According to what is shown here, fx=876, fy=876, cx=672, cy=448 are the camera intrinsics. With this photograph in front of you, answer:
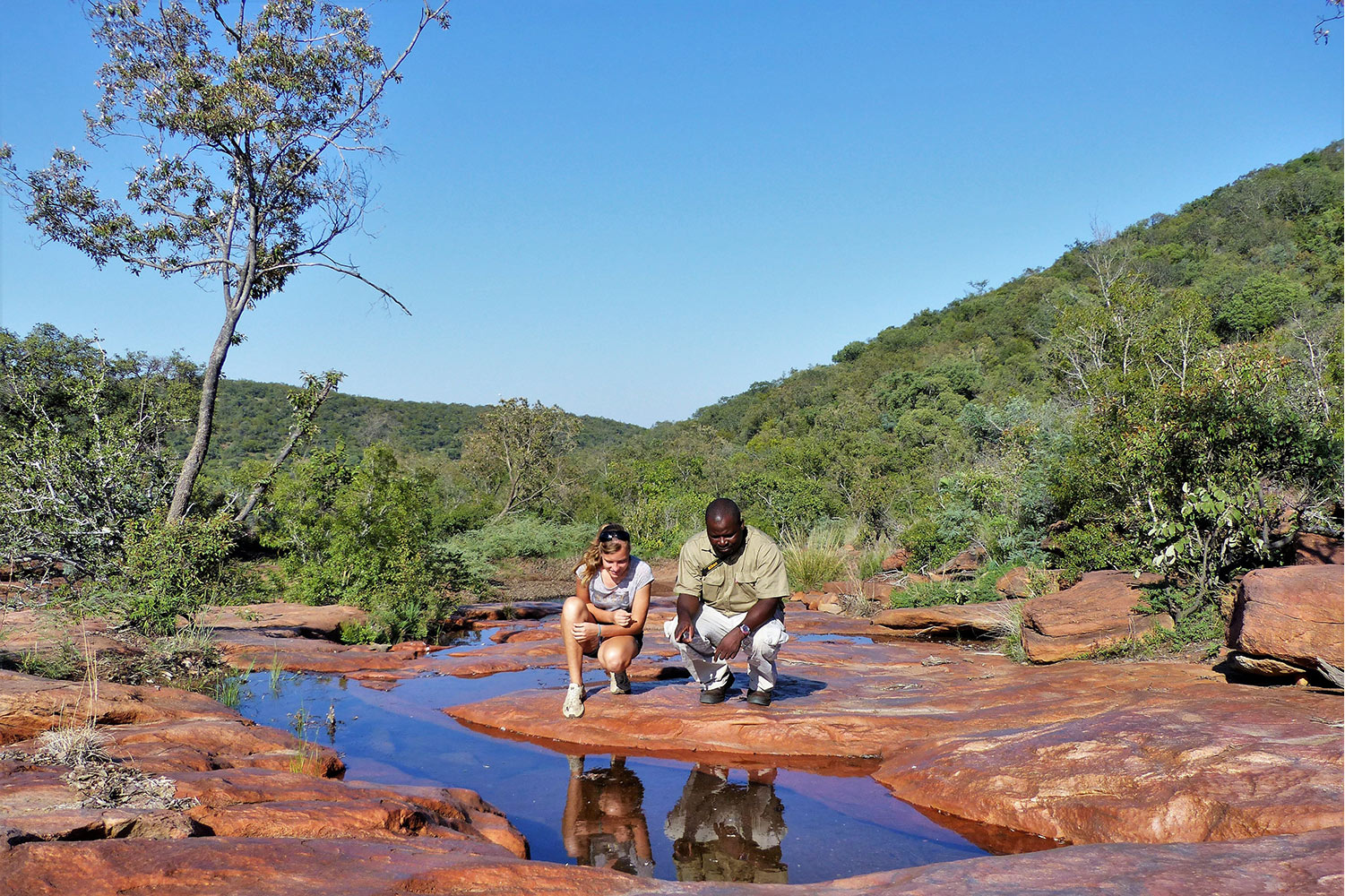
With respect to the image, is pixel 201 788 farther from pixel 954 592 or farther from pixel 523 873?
pixel 954 592

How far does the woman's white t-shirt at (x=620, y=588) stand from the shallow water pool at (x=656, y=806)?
890mm

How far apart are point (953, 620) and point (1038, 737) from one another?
555 cm

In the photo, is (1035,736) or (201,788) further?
(1035,736)

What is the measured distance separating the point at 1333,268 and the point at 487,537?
3251cm

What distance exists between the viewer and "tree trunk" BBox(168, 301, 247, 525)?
1020 cm

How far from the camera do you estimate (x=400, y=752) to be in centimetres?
577

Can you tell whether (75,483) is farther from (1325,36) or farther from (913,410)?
(913,410)

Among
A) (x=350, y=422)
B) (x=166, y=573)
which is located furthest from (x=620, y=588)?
(x=350, y=422)

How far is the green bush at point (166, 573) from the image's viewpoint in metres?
8.03

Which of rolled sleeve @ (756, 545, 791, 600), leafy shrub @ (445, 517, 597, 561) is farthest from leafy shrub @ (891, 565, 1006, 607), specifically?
leafy shrub @ (445, 517, 597, 561)

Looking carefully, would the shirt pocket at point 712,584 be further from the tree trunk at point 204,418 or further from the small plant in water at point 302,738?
the tree trunk at point 204,418

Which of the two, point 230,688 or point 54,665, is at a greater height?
point 54,665

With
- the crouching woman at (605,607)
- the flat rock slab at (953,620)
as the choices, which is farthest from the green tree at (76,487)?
the flat rock slab at (953,620)

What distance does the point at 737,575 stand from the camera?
6035 millimetres
